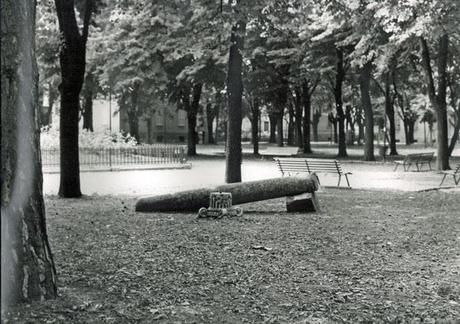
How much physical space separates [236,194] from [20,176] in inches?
268

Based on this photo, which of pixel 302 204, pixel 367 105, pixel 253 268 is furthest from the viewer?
pixel 367 105

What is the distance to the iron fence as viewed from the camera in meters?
24.9

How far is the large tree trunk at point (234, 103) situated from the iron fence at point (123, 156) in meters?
9.45

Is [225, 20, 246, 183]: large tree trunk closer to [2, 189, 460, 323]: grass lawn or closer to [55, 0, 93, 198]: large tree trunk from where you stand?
[55, 0, 93, 198]: large tree trunk

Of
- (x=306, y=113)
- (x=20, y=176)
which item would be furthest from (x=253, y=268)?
(x=306, y=113)

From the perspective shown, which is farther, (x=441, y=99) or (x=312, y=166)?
(x=441, y=99)

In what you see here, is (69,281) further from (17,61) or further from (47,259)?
(17,61)

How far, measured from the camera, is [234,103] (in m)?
16.5

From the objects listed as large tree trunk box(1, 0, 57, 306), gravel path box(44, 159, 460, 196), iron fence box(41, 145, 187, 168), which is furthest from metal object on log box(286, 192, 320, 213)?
iron fence box(41, 145, 187, 168)

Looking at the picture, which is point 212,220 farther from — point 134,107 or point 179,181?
point 134,107

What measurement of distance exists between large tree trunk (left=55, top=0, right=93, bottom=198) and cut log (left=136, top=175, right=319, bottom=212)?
329 cm

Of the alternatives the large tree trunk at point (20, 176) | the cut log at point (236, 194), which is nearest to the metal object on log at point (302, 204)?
the cut log at point (236, 194)

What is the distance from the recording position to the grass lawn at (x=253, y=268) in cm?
516

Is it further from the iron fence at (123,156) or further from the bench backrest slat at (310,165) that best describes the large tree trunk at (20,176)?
the iron fence at (123,156)
